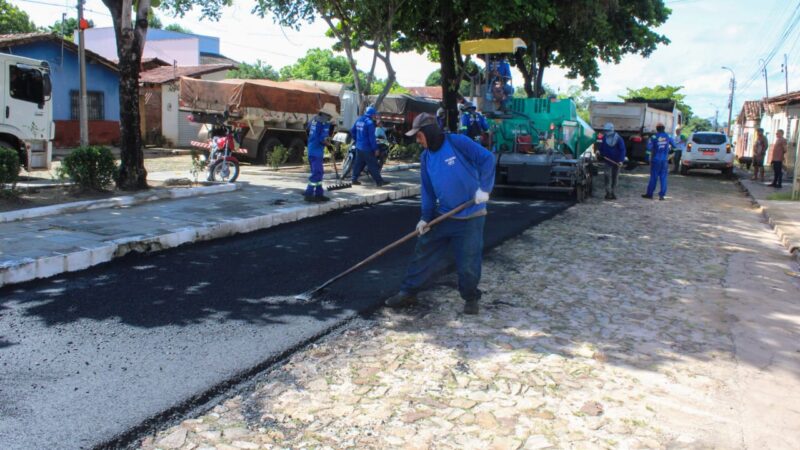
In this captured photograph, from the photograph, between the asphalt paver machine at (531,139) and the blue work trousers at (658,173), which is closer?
the asphalt paver machine at (531,139)

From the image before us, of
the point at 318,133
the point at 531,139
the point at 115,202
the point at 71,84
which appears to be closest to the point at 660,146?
the point at 531,139

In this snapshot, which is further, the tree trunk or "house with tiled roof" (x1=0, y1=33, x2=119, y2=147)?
"house with tiled roof" (x1=0, y1=33, x2=119, y2=147)

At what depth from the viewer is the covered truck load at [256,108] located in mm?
17031

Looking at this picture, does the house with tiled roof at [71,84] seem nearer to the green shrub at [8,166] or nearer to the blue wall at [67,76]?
the blue wall at [67,76]

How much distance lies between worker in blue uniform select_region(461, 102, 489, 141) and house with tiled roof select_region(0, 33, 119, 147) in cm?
1379

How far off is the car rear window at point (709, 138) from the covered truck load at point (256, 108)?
13167 millimetres

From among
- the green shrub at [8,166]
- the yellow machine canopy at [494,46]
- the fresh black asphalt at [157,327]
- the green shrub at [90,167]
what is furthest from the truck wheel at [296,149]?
the fresh black asphalt at [157,327]

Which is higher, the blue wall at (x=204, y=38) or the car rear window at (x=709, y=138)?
the blue wall at (x=204, y=38)

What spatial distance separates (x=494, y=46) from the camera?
13.0m

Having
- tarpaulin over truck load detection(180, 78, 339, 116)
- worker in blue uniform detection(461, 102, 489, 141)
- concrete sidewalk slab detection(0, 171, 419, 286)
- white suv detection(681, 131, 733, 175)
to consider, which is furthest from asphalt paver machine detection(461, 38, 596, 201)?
white suv detection(681, 131, 733, 175)

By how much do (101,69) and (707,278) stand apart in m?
20.8

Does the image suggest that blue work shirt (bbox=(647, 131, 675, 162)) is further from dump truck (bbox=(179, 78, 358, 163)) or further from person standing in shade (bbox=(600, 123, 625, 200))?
dump truck (bbox=(179, 78, 358, 163))

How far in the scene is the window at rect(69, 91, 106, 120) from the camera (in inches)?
824

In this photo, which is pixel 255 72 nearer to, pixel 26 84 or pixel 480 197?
pixel 26 84
